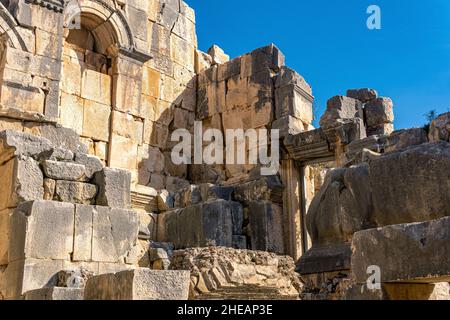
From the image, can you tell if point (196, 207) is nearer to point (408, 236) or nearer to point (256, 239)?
point (256, 239)

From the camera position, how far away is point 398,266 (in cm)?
354

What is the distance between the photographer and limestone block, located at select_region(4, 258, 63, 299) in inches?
209

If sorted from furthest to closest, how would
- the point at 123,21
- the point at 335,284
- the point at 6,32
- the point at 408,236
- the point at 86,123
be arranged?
the point at 123,21
the point at 86,123
the point at 6,32
the point at 335,284
the point at 408,236

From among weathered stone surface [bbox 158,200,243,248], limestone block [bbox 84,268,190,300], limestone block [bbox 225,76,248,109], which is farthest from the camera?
limestone block [bbox 225,76,248,109]

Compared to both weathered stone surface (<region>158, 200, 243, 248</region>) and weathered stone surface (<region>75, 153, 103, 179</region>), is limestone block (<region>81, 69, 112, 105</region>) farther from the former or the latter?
weathered stone surface (<region>75, 153, 103, 179</region>)

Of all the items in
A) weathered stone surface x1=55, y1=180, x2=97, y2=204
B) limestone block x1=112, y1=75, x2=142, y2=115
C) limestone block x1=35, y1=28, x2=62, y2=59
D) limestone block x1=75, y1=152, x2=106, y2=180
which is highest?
limestone block x1=35, y1=28, x2=62, y2=59

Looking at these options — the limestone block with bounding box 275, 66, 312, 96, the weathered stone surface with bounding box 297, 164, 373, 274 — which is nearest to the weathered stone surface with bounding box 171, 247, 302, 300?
the weathered stone surface with bounding box 297, 164, 373, 274

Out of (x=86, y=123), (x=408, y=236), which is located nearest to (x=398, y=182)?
(x=408, y=236)

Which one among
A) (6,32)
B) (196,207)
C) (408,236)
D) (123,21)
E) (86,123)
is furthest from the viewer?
(123,21)

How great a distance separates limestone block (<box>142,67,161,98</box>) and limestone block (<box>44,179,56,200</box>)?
7.38 m

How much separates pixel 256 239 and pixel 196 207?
3.99 feet

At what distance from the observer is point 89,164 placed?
6320mm

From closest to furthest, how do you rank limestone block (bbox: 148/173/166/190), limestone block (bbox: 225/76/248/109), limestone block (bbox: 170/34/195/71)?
limestone block (bbox: 148/173/166/190) → limestone block (bbox: 225/76/248/109) → limestone block (bbox: 170/34/195/71)
